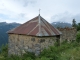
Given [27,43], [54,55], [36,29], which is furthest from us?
[27,43]

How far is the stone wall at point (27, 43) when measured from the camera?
1141 centimetres

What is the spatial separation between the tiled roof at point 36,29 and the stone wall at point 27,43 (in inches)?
11.4

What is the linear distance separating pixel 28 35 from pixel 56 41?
2.30m

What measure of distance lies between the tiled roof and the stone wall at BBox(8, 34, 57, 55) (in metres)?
0.29

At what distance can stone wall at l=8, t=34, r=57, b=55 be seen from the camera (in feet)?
37.4

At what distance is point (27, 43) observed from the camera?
12.0 metres

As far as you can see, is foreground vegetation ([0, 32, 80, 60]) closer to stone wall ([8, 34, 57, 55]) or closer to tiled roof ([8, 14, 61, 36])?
stone wall ([8, 34, 57, 55])

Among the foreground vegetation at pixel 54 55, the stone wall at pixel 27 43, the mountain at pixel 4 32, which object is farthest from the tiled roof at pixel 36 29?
the mountain at pixel 4 32

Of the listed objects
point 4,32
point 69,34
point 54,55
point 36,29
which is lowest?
point 54,55

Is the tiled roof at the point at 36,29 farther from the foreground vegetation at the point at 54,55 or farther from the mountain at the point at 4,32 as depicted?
the mountain at the point at 4,32

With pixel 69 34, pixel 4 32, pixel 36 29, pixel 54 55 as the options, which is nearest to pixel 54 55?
pixel 54 55

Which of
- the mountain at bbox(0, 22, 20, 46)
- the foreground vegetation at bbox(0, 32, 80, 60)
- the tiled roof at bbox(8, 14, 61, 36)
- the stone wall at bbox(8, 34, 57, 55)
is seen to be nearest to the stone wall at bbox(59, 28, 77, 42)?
the foreground vegetation at bbox(0, 32, 80, 60)

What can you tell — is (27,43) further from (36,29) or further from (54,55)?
(54,55)

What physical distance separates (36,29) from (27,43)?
117cm
